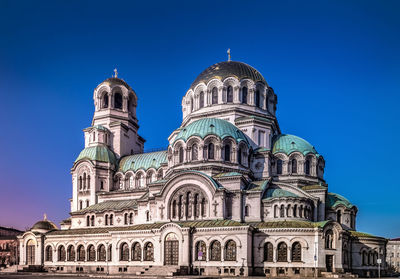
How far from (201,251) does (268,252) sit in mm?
6973

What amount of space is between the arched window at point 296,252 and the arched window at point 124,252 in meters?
19.1

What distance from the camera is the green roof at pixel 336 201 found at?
2263 inches

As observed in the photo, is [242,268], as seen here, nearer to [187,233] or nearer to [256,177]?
[187,233]

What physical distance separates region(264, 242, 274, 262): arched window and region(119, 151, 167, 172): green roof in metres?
22.6

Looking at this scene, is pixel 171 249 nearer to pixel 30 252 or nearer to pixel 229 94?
pixel 229 94

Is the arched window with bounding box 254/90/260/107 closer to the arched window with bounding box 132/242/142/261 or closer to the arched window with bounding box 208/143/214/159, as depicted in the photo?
the arched window with bounding box 208/143/214/159

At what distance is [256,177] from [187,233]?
1370 centimetres

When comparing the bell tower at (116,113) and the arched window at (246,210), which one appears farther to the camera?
the bell tower at (116,113)

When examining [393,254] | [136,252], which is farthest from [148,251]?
[393,254]

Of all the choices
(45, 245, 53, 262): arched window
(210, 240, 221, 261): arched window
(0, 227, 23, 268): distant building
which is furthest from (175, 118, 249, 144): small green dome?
(0, 227, 23, 268): distant building

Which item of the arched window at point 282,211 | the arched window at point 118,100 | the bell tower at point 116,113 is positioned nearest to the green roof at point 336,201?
the arched window at point 282,211

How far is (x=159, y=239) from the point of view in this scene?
165 ft

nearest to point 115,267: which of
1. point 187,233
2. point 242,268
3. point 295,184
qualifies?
point 187,233

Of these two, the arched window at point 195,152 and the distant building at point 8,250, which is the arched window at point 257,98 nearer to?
the arched window at point 195,152
